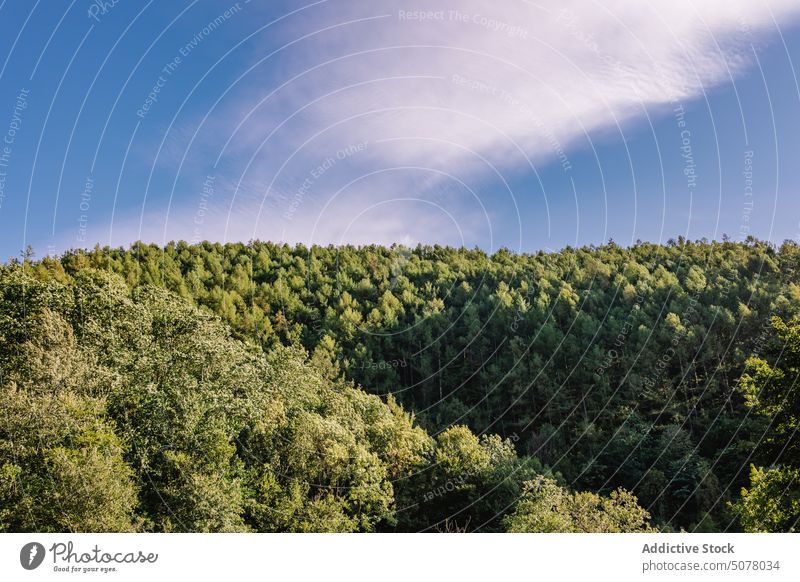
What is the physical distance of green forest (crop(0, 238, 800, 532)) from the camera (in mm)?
32625

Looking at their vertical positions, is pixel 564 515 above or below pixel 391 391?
below

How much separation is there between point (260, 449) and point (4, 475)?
61.0 feet

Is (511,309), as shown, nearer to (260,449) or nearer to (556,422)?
(556,422)

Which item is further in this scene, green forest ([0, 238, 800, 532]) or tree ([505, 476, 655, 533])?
tree ([505, 476, 655, 533])

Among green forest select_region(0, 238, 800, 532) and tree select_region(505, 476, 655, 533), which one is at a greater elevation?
green forest select_region(0, 238, 800, 532)

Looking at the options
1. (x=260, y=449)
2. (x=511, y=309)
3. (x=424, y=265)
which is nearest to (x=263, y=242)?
(x=424, y=265)

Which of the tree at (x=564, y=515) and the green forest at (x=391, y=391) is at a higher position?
the green forest at (x=391, y=391)

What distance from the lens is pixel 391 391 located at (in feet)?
369

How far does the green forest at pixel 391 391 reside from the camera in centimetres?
3262

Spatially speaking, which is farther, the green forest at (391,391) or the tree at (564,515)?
the tree at (564,515)

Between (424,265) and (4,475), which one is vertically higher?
(424,265)

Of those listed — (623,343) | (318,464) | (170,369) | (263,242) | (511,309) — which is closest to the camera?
(170,369)

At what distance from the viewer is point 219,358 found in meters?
44.3
